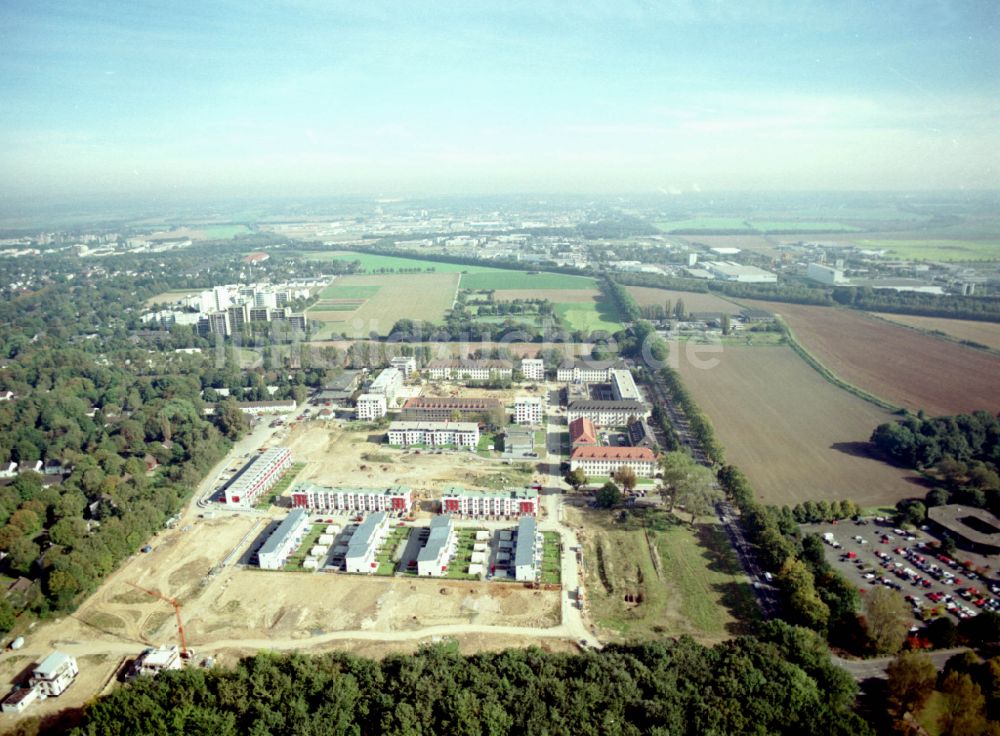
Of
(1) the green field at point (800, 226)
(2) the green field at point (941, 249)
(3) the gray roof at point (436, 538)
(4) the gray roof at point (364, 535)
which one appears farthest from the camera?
(1) the green field at point (800, 226)

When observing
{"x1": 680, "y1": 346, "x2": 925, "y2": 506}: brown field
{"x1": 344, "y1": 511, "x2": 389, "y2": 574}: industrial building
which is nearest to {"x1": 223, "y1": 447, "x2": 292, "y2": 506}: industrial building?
{"x1": 344, "y1": 511, "x2": 389, "y2": 574}: industrial building

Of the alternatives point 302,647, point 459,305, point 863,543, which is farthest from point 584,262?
point 302,647

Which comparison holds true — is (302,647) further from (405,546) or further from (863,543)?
(863,543)

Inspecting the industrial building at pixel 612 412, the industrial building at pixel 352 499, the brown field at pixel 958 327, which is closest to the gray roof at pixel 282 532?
the industrial building at pixel 352 499

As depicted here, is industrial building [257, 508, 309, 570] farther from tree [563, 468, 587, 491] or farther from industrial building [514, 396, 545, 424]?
industrial building [514, 396, 545, 424]

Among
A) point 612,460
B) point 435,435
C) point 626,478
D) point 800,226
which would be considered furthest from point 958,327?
point 800,226

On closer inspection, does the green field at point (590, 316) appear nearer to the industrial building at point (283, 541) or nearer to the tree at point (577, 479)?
the tree at point (577, 479)

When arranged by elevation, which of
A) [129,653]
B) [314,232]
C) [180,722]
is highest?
[314,232]
